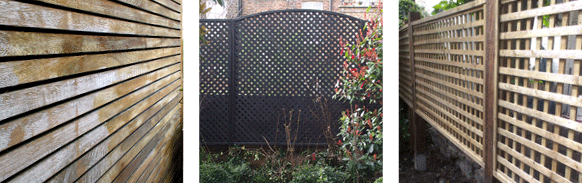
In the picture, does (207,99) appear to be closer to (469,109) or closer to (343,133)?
(343,133)

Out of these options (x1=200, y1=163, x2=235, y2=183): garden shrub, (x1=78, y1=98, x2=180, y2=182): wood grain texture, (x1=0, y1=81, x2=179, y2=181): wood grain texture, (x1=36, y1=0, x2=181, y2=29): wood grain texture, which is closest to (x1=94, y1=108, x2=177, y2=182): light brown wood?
(x1=78, y1=98, x2=180, y2=182): wood grain texture

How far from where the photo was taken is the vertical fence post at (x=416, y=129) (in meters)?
2.12

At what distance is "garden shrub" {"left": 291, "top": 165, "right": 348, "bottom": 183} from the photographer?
2555mm

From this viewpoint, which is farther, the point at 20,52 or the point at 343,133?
the point at 343,133

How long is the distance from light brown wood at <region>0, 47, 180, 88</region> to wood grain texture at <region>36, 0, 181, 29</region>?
0.42 feet

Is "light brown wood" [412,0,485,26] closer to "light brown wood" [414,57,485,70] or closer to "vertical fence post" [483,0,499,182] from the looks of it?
"vertical fence post" [483,0,499,182]

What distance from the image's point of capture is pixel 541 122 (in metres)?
1.17

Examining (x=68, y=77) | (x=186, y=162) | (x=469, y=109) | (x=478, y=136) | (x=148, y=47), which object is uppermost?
(x=148, y=47)

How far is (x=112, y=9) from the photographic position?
1235 mm

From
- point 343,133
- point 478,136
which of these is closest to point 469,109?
point 478,136

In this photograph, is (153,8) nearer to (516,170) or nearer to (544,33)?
(544,33)

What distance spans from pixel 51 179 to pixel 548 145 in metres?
1.33

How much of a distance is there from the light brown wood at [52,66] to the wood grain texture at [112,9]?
127mm

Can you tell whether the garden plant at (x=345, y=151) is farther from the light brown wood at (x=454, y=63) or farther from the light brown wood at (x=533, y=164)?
the light brown wood at (x=533, y=164)
